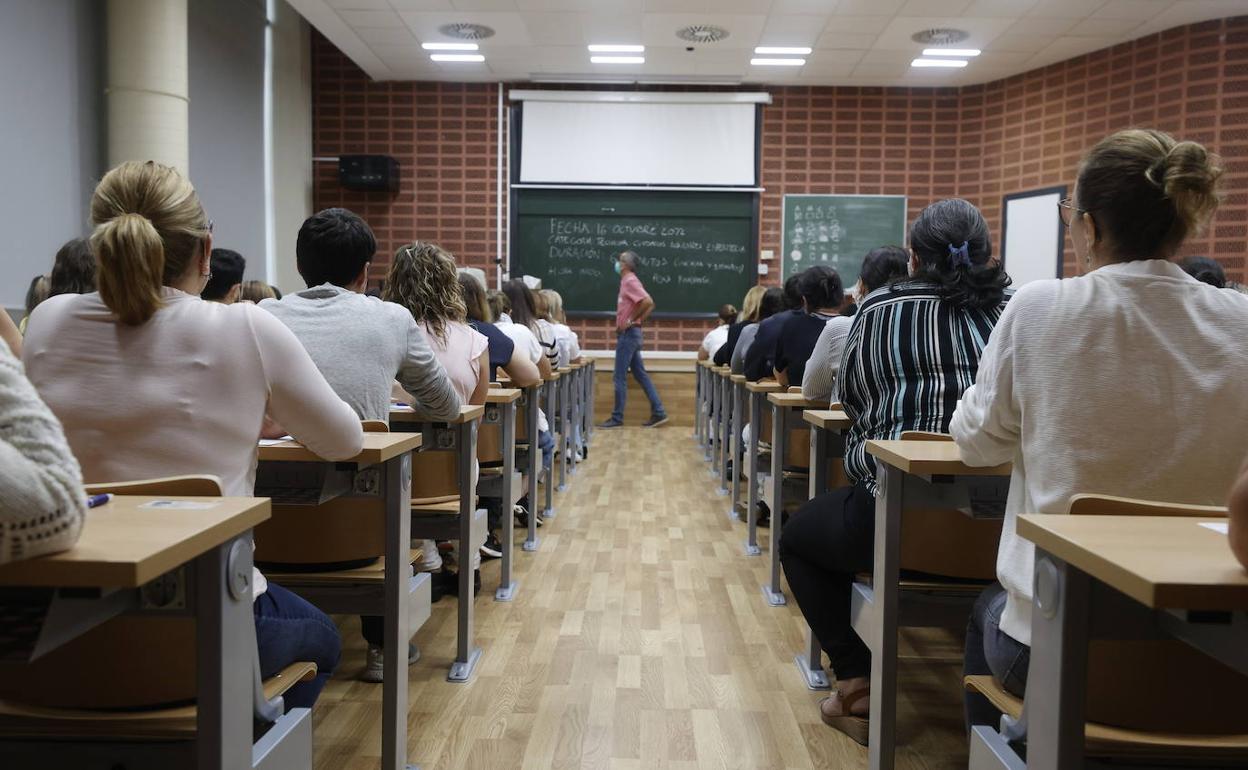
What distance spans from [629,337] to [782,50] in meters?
2.78

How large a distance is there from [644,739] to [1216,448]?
1.40m

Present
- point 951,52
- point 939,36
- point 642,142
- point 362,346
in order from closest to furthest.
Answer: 1. point 362,346
2. point 939,36
3. point 951,52
4. point 642,142

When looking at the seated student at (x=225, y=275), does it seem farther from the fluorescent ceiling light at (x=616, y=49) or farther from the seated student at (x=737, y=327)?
the fluorescent ceiling light at (x=616, y=49)

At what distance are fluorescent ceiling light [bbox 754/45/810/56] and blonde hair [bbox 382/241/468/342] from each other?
549cm

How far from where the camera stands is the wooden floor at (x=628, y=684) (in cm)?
210

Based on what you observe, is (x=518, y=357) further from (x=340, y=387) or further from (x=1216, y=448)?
(x=1216, y=448)

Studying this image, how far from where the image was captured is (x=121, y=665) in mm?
1108

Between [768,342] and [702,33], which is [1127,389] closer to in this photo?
[768,342]

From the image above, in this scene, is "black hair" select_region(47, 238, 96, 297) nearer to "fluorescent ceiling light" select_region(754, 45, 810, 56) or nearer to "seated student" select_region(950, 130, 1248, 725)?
"seated student" select_region(950, 130, 1248, 725)

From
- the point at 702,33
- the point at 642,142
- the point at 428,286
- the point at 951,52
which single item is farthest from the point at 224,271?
the point at 951,52

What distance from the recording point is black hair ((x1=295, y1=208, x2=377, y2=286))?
7.37ft

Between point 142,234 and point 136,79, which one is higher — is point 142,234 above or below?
below

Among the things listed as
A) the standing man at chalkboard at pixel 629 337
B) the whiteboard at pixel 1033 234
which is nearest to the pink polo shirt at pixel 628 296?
the standing man at chalkboard at pixel 629 337

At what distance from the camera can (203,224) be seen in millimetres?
1461
